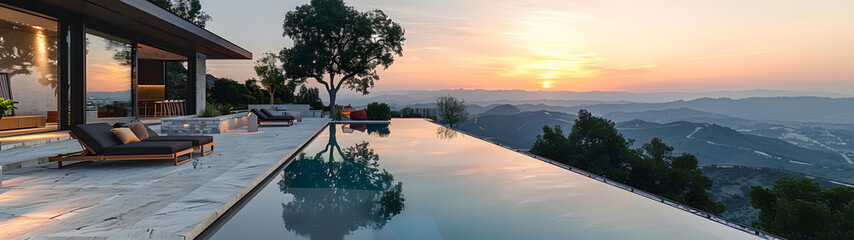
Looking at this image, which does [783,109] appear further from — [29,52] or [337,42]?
[29,52]

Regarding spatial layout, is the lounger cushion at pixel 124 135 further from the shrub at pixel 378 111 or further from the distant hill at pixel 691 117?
the distant hill at pixel 691 117

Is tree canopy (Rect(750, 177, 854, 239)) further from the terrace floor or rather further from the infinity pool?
the terrace floor

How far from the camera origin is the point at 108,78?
460 inches

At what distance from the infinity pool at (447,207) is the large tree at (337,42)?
2006 cm

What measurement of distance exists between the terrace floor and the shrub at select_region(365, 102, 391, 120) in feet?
46.5

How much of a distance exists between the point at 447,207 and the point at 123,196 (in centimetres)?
314

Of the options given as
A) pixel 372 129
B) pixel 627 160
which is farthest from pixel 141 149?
pixel 627 160

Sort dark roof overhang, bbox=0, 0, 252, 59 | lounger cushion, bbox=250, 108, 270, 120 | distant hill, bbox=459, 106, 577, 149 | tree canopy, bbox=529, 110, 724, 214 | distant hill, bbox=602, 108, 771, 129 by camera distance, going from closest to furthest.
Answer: dark roof overhang, bbox=0, 0, 252, 59 → lounger cushion, bbox=250, 108, 270, 120 → tree canopy, bbox=529, 110, 724, 214 → distant hill, bbox=459, 106, 577, 149 → distant hill, bbox=602, 108, 771, 129

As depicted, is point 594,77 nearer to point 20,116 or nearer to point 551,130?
point 551,130

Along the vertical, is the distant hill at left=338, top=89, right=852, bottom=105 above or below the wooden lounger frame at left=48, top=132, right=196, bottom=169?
above

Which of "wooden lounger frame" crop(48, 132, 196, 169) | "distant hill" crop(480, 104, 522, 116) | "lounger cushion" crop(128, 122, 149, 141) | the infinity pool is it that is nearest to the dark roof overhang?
"lounger cushion" crop(128, 122, 149, 141)

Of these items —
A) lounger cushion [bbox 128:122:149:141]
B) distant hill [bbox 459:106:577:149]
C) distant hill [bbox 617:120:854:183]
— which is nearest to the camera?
lounger cushion [bbox 128:122:149:141]

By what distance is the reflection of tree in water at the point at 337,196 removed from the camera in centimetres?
370

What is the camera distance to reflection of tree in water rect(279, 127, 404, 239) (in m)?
3.70
